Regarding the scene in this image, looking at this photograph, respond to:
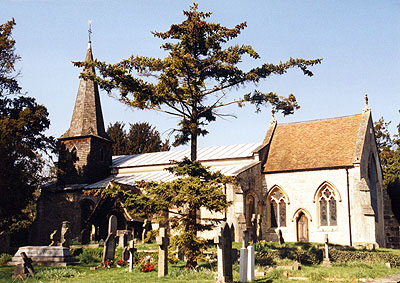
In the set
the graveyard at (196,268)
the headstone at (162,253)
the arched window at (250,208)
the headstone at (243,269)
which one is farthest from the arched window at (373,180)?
the headstone at (243,269)

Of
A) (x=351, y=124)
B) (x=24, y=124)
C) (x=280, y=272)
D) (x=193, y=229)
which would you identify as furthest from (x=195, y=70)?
(x=351, y=124)

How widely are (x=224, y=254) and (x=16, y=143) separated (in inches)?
692

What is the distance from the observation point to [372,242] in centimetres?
2575

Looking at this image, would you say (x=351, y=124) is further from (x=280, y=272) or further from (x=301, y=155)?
(x=280, y=272)

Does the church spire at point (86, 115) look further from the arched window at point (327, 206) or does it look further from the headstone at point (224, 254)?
the headstone at point (224, 254)

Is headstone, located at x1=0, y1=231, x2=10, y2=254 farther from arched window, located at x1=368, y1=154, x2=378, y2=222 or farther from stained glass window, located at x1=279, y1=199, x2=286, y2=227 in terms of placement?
arched window, located at x1=368, y1=154, x2=378, y2=222

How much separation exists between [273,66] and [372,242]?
14.1 m

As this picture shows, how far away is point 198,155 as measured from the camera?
117 ft

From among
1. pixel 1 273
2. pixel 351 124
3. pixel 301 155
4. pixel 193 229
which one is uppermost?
pixel 351 124

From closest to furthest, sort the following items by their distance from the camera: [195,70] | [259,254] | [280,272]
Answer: [280,272] → [195,70] → [259,254]

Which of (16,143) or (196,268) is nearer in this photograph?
(196,268)

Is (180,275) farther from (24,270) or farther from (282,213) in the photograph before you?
(282,213)

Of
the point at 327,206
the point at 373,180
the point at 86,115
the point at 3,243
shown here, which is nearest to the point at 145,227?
the point at 3,243

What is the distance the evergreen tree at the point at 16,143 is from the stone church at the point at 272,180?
12.5 ft
